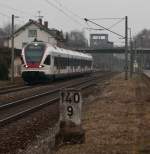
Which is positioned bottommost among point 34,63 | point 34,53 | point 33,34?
point 34,63

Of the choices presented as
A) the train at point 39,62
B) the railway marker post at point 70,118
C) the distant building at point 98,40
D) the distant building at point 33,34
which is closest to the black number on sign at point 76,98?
the railway marker post at point 70,118

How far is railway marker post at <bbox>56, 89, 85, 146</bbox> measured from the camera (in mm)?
12969

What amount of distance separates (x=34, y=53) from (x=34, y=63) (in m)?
0.80

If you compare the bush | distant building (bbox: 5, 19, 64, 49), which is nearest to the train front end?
the bush

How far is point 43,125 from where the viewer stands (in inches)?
704

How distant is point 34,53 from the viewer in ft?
149

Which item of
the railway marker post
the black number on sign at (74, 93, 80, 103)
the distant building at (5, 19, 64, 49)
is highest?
the distant building at (5, 19, 64, 49)

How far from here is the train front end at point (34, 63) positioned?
44781mm

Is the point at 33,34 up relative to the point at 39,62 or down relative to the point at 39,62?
up

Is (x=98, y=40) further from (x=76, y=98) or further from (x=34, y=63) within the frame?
(x=76, y=98)

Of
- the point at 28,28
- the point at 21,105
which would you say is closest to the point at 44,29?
the point at 28,28

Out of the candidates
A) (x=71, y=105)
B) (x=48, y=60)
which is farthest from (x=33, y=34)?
(x=71, y=105)

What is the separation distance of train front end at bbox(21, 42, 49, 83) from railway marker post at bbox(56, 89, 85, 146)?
31520 mm

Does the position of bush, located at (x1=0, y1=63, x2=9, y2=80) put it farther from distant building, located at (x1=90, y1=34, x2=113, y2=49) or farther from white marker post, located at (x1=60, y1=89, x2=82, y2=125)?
distant building, located at (x1=90, y1=34, x2=113, y2=49)
